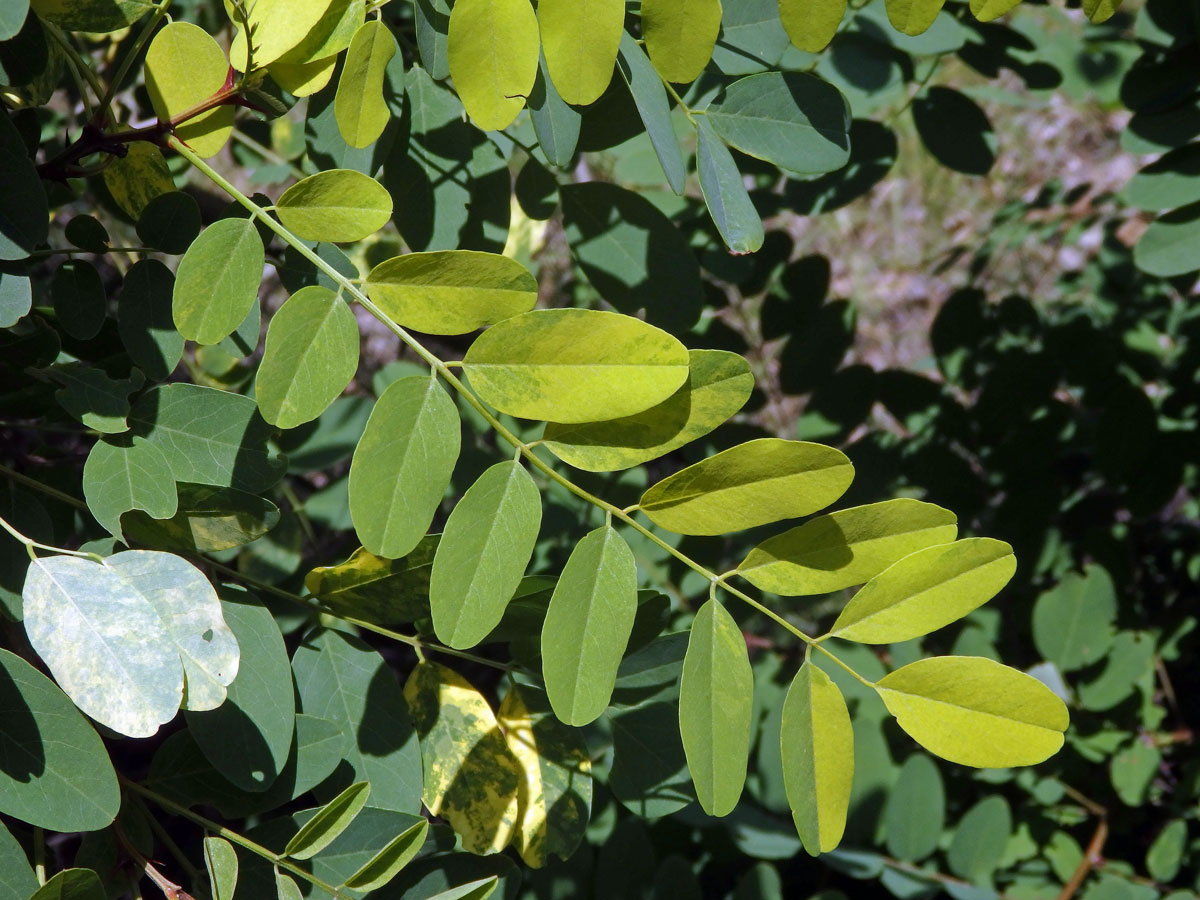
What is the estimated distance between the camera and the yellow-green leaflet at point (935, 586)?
2.27ft

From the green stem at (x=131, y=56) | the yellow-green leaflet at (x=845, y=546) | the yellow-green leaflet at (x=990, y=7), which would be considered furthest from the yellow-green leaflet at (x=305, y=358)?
the yellow-green leaflet at (x=990, y=7)

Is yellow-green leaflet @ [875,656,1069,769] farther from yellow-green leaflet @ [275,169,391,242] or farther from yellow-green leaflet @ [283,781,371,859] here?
yellow-green leaflet @ [275,169,391,242]

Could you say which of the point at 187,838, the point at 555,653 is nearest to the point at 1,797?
the point at 555,653

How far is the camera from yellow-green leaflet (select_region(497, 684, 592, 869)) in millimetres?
843

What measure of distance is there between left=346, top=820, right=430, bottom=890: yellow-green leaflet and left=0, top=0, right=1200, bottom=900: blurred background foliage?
21 cm

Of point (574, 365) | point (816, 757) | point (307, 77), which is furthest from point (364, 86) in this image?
point (816, 757)

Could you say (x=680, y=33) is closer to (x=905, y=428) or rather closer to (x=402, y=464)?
(x=402, y=464)

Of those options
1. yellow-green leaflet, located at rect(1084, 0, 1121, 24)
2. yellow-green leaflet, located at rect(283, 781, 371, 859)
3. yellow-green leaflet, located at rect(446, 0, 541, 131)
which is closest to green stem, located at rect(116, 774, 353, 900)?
yellow-green leaflet, located at rect(283, 781, 371, 859)

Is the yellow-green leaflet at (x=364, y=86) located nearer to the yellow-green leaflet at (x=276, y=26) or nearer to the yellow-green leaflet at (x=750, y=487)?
the yellow-green leaflet at (x=276, y=26)

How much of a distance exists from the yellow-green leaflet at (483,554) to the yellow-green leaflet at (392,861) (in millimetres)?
148

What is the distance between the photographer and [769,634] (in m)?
2.22

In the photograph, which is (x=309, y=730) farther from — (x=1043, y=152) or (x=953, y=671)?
(x=1043, y=152)

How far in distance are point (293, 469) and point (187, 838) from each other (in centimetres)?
48

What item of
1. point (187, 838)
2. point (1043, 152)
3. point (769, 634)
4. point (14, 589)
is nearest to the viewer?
point (14, 589)
